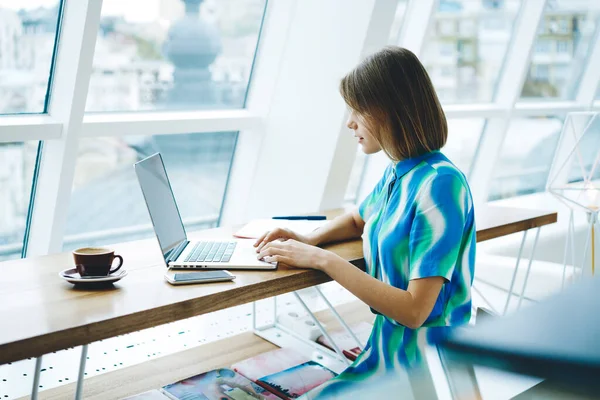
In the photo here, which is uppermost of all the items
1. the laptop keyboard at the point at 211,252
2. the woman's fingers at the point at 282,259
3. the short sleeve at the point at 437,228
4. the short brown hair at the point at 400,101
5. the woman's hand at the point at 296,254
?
the short brown hair at the point at 400,101

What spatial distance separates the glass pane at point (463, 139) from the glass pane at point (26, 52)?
2.79 m

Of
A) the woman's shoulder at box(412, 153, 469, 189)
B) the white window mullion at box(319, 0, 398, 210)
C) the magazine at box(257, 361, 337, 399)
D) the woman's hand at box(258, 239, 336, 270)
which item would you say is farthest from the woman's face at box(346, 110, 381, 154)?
the white window mullion at box(319, 0, 398, 210)

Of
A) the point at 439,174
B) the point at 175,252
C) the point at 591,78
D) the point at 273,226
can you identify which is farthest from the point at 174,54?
the point at 591,78

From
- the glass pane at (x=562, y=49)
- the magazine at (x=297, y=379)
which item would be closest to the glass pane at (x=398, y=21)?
the glass pane at (x=562, y=49)

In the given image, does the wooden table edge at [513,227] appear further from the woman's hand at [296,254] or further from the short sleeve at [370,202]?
the woman's hand at [296,254]

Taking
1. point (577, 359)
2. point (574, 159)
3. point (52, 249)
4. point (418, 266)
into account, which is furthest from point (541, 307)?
point (574, 159)

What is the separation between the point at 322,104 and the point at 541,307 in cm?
271

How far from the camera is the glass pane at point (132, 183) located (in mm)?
3047

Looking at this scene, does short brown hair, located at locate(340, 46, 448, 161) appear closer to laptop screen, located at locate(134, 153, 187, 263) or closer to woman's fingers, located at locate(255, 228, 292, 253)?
woman's fingers, located at locate(255, 228, 292, 253)

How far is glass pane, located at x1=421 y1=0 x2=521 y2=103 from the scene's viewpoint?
14.1ft

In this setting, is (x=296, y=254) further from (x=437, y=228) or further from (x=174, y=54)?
(x=174, y=54)

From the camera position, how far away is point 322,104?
3.16 m

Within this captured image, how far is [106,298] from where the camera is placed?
1.51 meters

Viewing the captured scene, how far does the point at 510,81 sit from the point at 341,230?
2.97m
